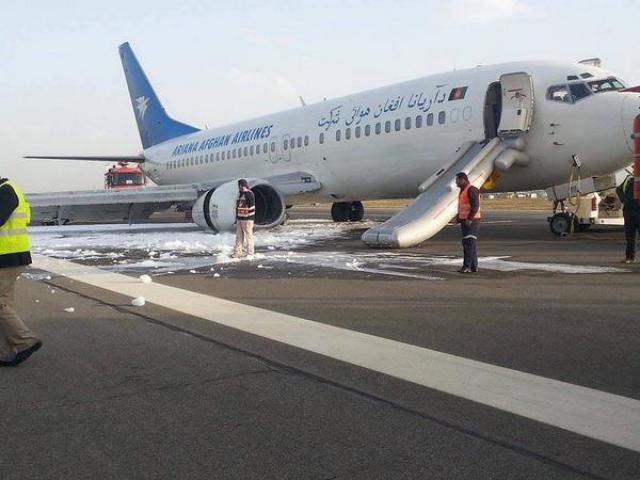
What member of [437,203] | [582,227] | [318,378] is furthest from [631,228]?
[318,378]

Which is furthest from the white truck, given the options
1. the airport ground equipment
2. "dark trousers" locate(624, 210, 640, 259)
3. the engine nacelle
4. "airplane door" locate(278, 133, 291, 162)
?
"airplane door" locate(278, 133, 291, 162)

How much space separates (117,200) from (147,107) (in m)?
12.0

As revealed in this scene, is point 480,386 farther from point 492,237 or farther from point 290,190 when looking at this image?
point 290,190

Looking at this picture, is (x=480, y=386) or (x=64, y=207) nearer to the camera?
(x=480, y=386)

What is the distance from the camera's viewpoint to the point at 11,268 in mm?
5406

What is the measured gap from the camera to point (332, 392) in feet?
14.4

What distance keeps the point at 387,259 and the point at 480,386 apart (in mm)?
7545

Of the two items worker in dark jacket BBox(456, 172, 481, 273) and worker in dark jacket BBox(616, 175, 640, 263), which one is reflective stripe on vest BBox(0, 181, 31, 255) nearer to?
worker in dark jacket BBox(456, 172, 481, 273)

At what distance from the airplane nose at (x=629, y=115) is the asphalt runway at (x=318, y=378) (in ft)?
14.5

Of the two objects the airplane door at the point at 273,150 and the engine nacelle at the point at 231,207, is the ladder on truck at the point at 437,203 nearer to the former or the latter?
the engine nacelle at the point at 231,207

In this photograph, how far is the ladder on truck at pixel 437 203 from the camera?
41.9 feet

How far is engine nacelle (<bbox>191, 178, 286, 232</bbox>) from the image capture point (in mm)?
17281

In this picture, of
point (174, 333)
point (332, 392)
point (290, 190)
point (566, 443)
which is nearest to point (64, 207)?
point (290, 190)

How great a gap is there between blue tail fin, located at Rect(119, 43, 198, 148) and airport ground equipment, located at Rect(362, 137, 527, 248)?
1840cm
